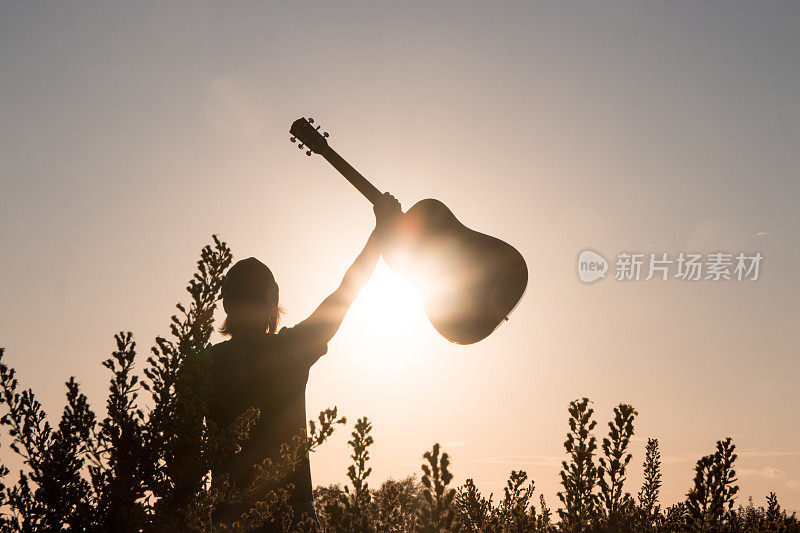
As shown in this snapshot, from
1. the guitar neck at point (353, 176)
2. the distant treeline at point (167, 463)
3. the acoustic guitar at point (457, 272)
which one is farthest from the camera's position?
the guitar neck at point (353, 176)

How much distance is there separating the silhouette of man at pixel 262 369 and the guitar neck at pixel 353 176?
282cm

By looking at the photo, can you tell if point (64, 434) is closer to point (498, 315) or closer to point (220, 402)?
point (220, 402)

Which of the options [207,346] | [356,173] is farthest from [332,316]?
[356,173]

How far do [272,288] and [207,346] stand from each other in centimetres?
79

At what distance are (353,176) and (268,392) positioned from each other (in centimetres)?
378

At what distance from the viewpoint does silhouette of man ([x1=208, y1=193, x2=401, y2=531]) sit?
4.56 m

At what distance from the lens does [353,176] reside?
25.2ft

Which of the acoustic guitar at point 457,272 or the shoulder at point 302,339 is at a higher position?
the acoustic guitar at point 457,272

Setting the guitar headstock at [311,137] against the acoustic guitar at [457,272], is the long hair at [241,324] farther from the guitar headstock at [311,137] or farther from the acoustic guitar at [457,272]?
the guitar headstock at [311,137]

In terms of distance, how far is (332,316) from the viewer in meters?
4.89

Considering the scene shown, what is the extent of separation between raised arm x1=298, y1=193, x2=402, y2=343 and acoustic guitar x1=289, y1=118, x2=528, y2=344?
541mm

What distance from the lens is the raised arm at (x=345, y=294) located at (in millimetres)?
4773

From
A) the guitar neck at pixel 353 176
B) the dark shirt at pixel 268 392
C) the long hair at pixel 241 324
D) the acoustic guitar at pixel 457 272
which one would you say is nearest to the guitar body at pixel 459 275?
the acoustic guitar at pixel 457 272

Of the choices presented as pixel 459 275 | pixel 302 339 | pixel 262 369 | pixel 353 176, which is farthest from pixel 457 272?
pixel 262 369
